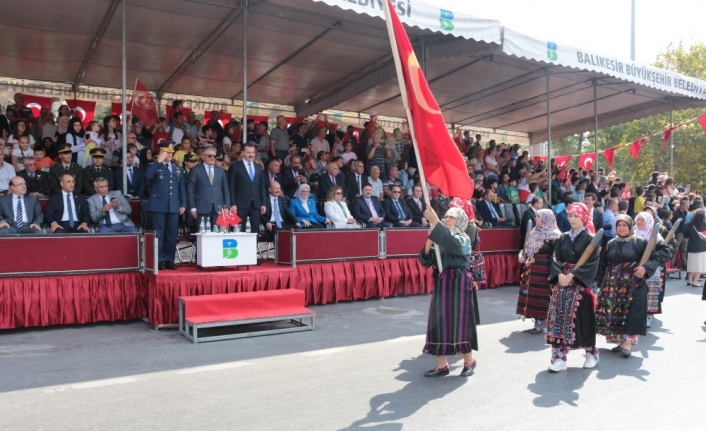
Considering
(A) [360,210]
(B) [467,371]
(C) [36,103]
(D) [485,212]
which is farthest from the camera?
(C) [36,103]

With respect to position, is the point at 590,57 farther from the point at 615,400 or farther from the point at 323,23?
A: the point at 615,400

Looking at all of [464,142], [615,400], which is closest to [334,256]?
[615,400]

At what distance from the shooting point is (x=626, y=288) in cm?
638

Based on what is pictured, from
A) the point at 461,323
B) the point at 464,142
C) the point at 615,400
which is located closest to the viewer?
the point at 615,400

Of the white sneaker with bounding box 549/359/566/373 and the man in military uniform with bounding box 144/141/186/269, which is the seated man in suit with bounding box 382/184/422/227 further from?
the white sneaker with bounding box 549/359/566/373

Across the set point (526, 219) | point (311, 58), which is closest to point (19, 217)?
point (311, 58)

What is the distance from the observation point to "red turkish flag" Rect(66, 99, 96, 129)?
1352cm

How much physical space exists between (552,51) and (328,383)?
8.08m

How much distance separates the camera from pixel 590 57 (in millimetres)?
11180

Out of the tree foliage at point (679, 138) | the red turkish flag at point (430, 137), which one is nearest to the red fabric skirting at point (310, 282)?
the red turkish flag at point (430, 137)

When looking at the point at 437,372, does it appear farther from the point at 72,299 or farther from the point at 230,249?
the point at 72,299

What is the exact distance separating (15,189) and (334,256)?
178 inches

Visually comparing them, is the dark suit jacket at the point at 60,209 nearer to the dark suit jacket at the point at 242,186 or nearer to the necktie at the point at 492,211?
the dark suit jacket at the point at 242,186

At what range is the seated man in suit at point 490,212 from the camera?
1188 centimetres
